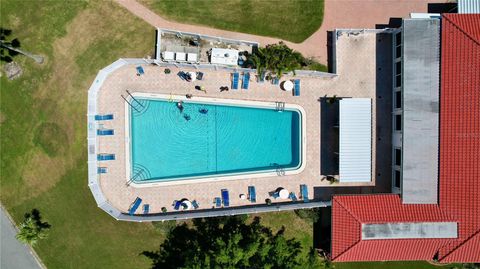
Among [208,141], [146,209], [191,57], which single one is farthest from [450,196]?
[146,209]

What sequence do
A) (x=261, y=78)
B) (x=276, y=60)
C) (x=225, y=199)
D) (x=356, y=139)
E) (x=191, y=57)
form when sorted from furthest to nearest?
(x=225, y=199) < (x=261, y=78) < (x=191, y=57) < (x=356, y=139) < (x=276, y=60)

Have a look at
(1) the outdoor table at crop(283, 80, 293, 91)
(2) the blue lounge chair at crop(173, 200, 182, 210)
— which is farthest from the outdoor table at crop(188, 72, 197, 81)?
(2) the blue lounge chair at crop(173, 200, 182, 210)

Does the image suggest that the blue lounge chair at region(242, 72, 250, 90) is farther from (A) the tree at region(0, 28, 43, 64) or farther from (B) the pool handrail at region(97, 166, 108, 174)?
(A) the tree at region(0, 28, 43, 64)

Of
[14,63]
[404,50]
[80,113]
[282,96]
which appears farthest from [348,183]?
[14,63]

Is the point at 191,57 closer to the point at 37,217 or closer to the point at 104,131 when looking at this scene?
the point at 104,131

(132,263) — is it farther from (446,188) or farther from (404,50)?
(404,50)
